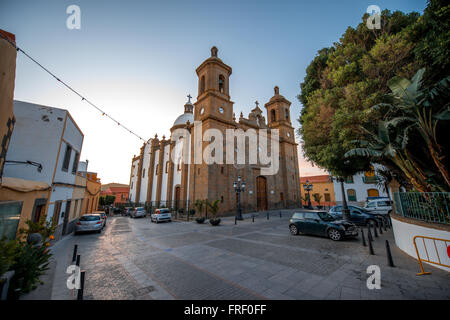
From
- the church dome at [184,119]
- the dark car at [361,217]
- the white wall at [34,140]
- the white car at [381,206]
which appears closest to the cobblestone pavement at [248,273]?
the white wall at [34,140]

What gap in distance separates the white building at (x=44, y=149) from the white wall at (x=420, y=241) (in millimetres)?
15488

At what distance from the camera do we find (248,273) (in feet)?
16.8

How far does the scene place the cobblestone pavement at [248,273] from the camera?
13.0 feet

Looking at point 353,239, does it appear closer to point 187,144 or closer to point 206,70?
point 187,144

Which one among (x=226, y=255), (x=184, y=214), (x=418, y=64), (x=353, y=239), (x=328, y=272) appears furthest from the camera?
(x=184, y=214)

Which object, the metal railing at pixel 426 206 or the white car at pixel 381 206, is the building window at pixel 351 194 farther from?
the metal railing at pixel 426 206

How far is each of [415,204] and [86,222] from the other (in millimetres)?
18000

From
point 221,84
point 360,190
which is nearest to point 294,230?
point 221,84

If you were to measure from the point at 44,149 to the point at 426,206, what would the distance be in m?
16.7

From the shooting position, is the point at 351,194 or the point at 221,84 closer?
the point at 221,84

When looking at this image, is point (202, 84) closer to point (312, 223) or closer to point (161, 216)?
point (161, 216)

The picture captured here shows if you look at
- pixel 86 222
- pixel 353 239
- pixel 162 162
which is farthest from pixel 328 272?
pixel 162 162

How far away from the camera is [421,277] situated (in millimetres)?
4496

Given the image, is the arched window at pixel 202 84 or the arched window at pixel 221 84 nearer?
the arched window at pixel 221 84
